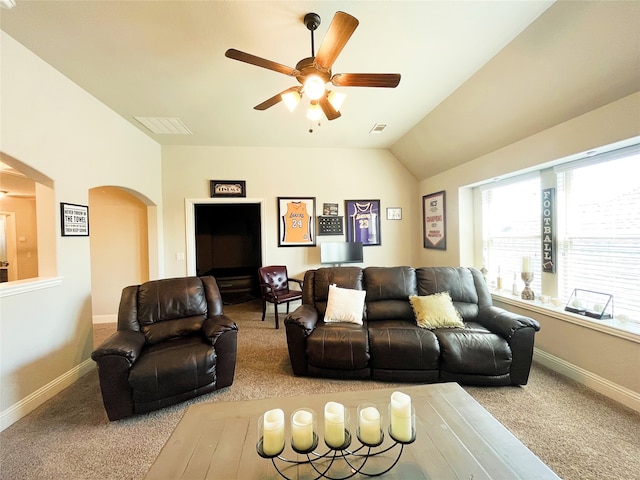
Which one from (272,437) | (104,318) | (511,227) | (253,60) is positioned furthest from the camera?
(104,318)

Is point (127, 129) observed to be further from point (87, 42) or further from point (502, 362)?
point (502, 362)

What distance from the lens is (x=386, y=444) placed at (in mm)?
1178

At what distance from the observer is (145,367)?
1.90 meters

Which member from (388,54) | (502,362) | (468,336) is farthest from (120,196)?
(502,362)

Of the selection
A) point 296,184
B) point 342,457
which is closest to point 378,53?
point 296,184

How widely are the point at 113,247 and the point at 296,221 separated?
9.95 ft

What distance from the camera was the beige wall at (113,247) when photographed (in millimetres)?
4066

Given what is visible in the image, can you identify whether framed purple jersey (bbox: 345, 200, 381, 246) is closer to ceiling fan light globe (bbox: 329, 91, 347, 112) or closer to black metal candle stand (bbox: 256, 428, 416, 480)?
ceiling fan light globe (bbox: 329, 91, 347, 112)

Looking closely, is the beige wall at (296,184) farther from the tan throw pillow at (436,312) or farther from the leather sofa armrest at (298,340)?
the leather sofa armrest at (298,340)

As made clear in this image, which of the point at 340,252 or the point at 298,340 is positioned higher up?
the point at 340,252

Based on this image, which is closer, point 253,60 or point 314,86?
point 253,60

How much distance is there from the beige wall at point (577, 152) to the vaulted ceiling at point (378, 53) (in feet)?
0.35

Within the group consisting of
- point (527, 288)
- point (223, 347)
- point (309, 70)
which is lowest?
point (223, 347)

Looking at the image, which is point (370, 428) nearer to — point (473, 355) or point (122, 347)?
point (473, 355)
